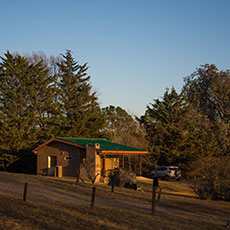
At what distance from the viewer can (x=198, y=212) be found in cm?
1636

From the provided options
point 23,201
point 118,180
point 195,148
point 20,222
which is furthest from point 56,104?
point 20,222

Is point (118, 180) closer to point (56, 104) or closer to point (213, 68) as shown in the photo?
point (56, 104)

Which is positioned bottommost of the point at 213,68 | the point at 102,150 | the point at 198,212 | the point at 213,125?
the point at 198,212

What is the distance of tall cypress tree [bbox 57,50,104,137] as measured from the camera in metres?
48.7

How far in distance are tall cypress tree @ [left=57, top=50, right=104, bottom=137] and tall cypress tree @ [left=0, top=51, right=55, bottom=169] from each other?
3194mm

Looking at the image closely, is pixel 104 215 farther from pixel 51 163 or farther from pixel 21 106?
pixel 21 106

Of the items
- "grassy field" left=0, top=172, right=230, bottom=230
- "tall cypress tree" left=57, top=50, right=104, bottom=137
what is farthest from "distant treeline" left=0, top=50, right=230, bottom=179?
"grassy field" left=0, top=172, right=230, bottom=230

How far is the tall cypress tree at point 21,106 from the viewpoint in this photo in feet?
136

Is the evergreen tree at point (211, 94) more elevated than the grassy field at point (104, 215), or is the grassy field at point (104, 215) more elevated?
the evergreen tree at point (211, 94)

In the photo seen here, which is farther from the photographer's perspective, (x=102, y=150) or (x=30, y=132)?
(x=30, y=132)

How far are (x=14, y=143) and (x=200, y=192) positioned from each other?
1035 inches

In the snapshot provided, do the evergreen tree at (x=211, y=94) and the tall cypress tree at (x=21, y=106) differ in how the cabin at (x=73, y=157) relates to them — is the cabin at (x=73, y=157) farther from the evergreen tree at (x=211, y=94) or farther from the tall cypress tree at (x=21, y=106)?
the evergreen tree at (x=211, y=94)

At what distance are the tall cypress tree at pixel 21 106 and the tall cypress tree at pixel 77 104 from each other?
319 cm

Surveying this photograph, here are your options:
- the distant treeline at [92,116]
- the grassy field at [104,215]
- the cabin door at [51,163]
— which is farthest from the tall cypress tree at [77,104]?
the grassy field at [104,215]
